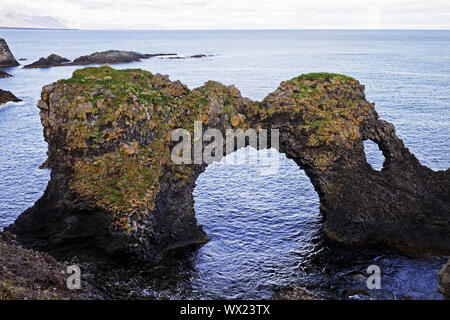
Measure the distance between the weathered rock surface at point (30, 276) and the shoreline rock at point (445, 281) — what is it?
27.1m

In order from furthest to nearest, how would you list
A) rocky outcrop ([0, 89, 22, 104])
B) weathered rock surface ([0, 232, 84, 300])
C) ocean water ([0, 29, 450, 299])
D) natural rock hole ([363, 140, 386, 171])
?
rocky outcrop ([0, 89, 22, 104])
natural rock hole ([363, 140, 386, 171])
ocean water ([0, 29, 450, 299])
weathered rock surface ([0, 232, 84, 300])

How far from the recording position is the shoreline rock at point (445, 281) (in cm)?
3419

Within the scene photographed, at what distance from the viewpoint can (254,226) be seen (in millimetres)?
47250

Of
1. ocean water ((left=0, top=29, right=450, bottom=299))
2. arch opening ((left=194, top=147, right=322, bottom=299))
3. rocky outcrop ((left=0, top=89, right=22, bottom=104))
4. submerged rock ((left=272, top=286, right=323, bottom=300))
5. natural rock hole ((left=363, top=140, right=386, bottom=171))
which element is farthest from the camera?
rocky outcrop ((left=0, top=89, right=22, bottom=104))

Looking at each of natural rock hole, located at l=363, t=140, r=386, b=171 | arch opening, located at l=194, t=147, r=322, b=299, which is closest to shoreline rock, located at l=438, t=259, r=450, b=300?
arch opening, located at l=194, t=147, r=322, b=299

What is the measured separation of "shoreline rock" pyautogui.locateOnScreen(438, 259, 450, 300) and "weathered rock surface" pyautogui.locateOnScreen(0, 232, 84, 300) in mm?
27150

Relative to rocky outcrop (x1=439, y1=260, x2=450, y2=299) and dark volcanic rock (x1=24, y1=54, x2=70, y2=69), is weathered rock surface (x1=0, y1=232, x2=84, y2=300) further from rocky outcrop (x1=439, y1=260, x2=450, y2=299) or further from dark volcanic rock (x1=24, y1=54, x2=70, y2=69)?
dark volcanic rock (x1=24, y1=54, x2=70, y2=69)

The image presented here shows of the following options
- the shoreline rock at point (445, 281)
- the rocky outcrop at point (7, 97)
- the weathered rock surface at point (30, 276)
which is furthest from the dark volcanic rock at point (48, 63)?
the shoreline rock at point (445, 281)

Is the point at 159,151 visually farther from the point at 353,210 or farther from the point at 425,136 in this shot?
the point at 425,136

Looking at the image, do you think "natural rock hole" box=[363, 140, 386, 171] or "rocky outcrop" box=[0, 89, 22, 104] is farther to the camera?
"rocky outcrop" box=[0, 89, 22, 104]

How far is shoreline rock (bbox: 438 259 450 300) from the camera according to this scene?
34.2 m

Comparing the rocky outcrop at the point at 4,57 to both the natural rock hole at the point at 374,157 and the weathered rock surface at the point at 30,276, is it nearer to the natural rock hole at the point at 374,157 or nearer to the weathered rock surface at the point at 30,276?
the natural rock hole at the point at 374,157

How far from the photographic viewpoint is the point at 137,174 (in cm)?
4009
